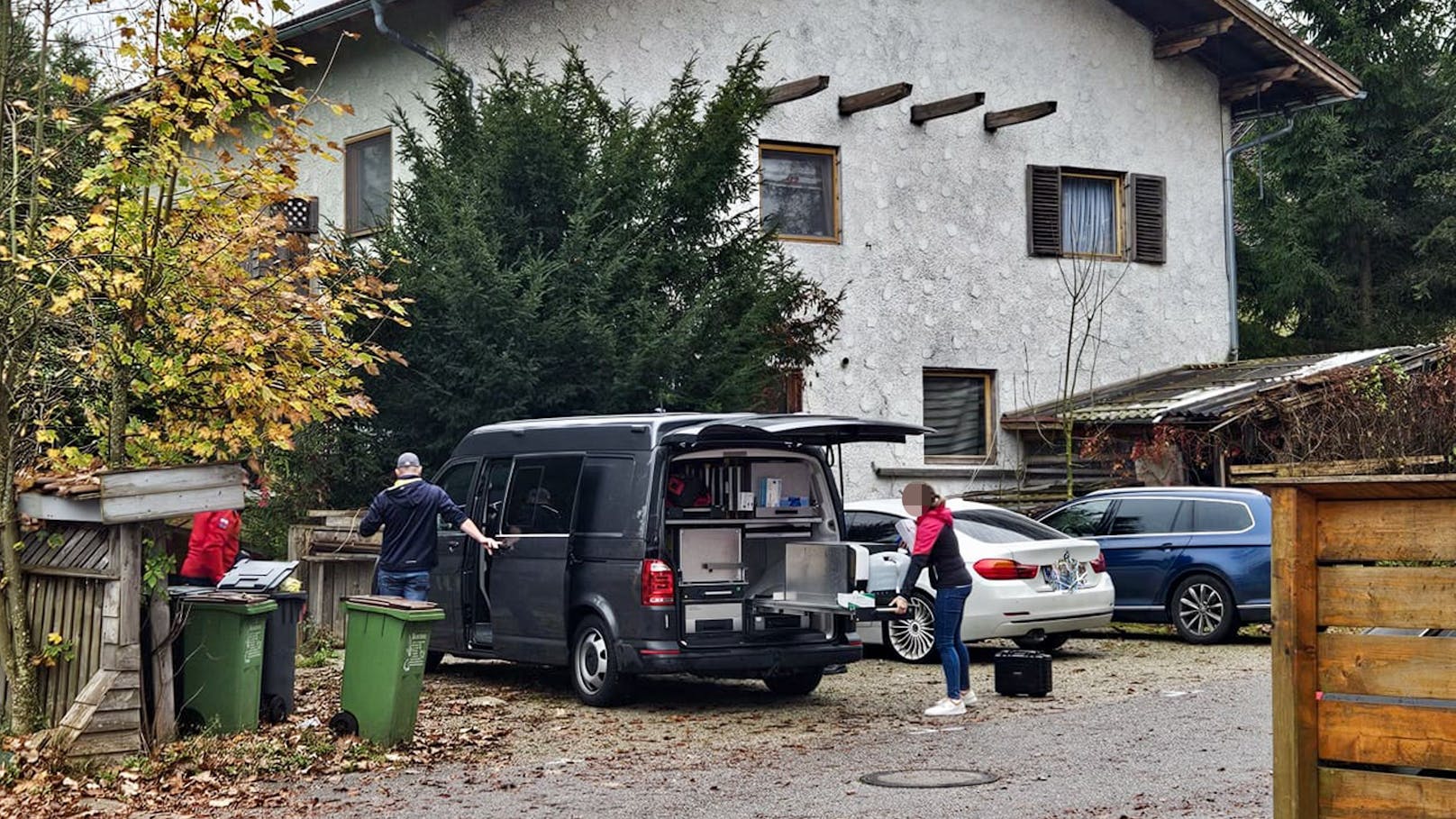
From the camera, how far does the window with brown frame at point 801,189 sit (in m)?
23.7

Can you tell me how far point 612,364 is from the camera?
1791 centimetres

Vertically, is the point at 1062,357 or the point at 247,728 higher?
the point at 1062,357

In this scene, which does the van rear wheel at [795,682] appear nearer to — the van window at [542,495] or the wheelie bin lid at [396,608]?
the van window at [542,495]

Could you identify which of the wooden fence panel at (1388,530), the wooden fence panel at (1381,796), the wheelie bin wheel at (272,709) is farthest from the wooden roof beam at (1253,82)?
the wooden fence panel at (1381,796)

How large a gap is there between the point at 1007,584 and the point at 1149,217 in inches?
478

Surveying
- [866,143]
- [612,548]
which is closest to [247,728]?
[612,548]

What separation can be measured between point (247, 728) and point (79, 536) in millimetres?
1631

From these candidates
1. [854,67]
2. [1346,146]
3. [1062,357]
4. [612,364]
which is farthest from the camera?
[1346,146]

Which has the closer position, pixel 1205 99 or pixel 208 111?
pixel 208 111

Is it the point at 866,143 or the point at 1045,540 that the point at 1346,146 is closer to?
the point at 866,143

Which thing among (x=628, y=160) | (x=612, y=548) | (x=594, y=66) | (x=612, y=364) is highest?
(x=594, y=66)

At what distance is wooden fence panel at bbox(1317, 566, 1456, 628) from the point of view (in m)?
5.77

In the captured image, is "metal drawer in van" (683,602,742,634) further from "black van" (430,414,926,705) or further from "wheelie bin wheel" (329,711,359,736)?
"wheelie bin wheel" (329,711,359,736)

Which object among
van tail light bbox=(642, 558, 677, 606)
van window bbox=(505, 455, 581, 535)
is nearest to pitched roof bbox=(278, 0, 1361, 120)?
van window bbox=(505, 455, 581, 535)
